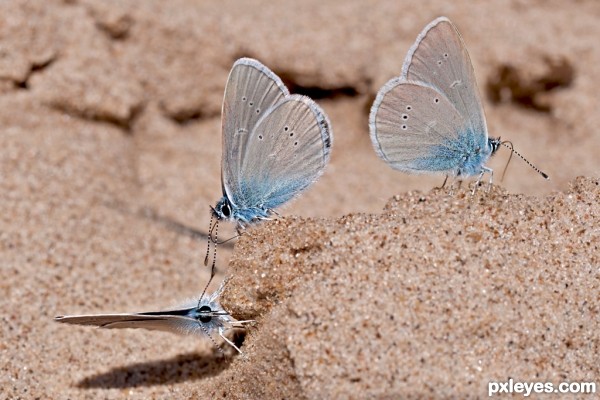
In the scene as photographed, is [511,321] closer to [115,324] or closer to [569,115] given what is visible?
[115,324]

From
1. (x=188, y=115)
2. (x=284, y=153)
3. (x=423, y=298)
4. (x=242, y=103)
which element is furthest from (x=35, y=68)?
(x=423, y=298)

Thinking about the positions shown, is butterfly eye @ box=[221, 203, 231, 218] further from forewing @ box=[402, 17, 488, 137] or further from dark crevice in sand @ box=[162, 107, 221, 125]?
dark crevice in sand @ box=[162, 107, 221, 125]

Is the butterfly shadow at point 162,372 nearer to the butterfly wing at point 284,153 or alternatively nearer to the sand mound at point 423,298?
the sand mound at point 423,298

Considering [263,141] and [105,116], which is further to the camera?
[105,116]

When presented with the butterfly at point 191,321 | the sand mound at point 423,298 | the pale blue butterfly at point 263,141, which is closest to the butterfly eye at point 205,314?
the butterfly at point 191,321

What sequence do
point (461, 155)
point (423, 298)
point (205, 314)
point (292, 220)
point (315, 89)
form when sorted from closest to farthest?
point (423, 298), point (292, 220), point (205, 314), point (461, 155), point (315, 89)

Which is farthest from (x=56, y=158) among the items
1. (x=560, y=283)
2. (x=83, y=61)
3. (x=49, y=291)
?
(x=560, y=283)

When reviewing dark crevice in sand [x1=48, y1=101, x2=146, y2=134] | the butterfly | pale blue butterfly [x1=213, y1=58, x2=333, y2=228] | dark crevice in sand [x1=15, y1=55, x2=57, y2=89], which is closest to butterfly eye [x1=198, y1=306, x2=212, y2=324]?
the butterfly

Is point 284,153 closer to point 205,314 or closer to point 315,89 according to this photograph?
point 205,314
